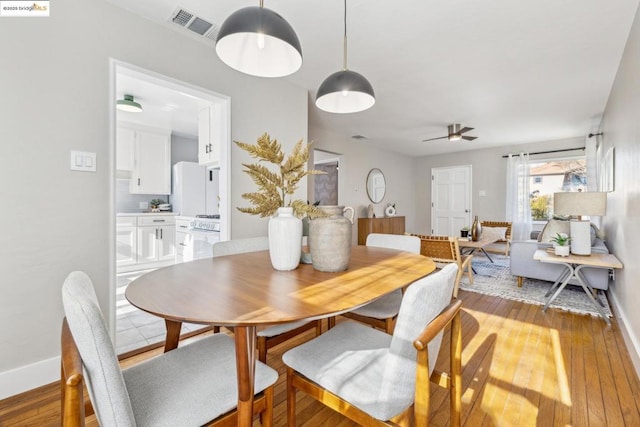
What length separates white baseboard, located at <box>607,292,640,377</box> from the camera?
5.89 ft

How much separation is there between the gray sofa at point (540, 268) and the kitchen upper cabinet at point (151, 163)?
5477mm

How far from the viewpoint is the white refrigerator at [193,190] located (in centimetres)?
454

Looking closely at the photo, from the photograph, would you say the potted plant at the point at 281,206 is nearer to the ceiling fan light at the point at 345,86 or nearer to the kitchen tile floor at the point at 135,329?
the ceiling fan light at the point at 345,86

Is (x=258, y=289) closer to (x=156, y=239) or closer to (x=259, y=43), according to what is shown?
(x=259, y=43)

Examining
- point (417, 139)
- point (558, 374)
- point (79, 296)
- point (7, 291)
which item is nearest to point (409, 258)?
point (558, 374)

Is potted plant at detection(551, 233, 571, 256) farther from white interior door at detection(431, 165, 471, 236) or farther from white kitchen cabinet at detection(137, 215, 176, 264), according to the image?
white kitchen cabinet at detection(137, 215, 176, 264)

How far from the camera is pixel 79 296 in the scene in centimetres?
63

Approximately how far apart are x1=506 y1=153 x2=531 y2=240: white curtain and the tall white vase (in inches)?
242

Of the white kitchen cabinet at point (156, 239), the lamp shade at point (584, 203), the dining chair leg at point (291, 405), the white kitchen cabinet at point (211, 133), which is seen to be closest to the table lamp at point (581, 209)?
the lamp shade at point (584, 203)

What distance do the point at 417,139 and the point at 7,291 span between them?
19.2 ft

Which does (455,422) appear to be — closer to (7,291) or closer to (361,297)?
(361,297)

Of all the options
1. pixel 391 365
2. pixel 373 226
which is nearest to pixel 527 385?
pixel 391 365

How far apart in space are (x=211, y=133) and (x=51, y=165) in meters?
1.31

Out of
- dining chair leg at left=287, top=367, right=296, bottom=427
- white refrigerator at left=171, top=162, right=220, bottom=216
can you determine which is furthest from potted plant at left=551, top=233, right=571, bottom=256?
white refrigerator at left=171, top=162, right=220, bottom=216
